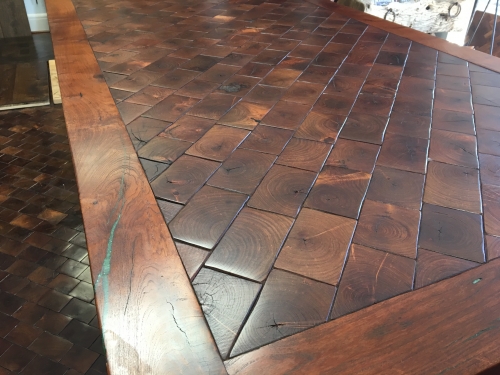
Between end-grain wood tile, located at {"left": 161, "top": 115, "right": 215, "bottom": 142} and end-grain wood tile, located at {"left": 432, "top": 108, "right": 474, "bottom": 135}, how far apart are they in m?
0.70

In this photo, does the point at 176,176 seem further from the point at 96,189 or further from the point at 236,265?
the point at 236,265

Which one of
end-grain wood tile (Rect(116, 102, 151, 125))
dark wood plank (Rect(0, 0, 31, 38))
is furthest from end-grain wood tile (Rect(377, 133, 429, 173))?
dark wood plank (Rect(0, 0, 31, 38))

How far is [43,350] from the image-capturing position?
149 centimetres

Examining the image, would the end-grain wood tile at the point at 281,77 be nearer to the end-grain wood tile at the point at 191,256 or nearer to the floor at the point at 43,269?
the end-grain wood tile at the point at 191,256

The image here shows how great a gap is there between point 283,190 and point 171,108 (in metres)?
0.58

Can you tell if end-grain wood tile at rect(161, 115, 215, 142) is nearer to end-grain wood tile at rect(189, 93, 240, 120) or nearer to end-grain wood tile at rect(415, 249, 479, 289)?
end-grain wood tile at rect(189, 93, 240, 120)

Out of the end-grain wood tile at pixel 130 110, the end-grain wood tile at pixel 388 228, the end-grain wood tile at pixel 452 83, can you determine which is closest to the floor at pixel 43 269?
the end-grain wood tile at pixel 130 110

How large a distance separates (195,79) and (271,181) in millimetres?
740

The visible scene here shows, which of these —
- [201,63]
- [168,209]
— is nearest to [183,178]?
[168,209]

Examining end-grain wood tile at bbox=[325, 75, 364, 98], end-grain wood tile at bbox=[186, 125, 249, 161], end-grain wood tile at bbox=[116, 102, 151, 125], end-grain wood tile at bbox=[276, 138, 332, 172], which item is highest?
end-grain wood tile at bbox=[325, 75, 364, 98]

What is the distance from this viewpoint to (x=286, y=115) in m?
1.36

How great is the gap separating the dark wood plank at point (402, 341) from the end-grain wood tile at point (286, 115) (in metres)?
0.68

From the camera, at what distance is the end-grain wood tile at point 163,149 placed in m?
1.16

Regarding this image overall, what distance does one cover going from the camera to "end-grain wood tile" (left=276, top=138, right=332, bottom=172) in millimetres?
→ 1120
